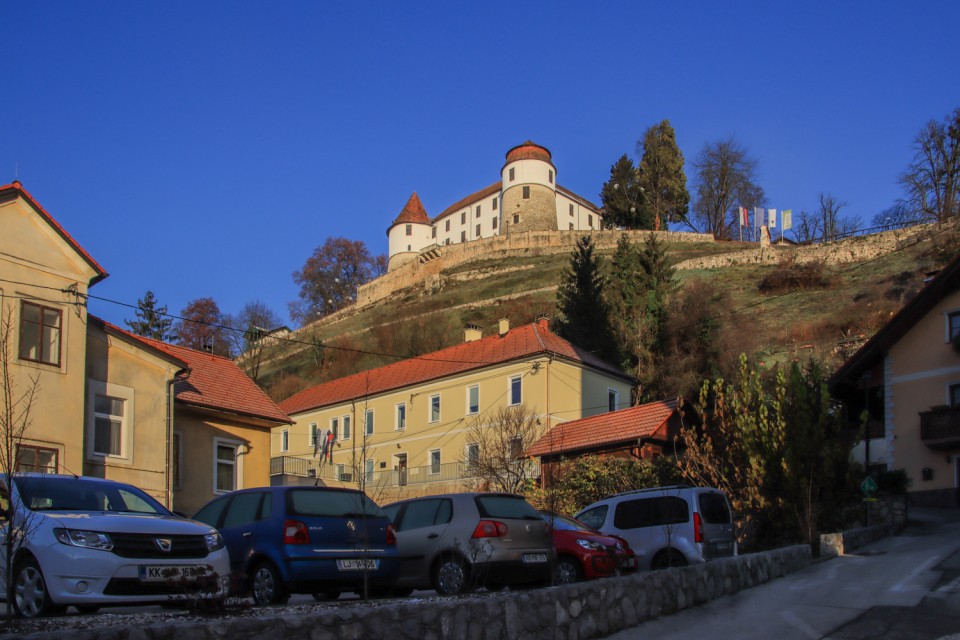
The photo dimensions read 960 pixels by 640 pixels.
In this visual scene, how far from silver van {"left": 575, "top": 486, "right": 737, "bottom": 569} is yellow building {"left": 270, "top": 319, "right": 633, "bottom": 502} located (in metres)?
20.0

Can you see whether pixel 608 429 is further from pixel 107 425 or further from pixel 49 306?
pixel 49 306

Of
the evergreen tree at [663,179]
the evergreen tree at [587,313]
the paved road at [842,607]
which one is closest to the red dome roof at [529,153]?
the evergreen tree at [663,179]

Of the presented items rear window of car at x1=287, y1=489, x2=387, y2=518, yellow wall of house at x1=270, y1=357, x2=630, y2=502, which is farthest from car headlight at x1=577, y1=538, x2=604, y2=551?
yellow wall of house at x1=270, y1=357, x2=630, y2=502

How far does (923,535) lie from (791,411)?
6.30 meters

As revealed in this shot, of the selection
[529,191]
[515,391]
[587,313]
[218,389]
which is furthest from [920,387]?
[529,191]

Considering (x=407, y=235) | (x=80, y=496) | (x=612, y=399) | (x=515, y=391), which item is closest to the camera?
(x=80, y=496)

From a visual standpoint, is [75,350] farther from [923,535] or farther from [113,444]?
[923,535]

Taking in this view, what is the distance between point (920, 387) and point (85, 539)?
30.4 metres

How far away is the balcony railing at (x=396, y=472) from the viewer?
35.8 m

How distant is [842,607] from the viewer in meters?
11.2

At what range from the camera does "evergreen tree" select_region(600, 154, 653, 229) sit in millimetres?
108125

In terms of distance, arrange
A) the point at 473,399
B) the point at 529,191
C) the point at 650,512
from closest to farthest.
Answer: the point at 650,512 → the point at 473,399 → the point at 529,191

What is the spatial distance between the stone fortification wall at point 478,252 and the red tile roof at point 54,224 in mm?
84947

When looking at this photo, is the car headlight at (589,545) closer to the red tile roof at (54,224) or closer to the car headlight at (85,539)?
the car headlight at (85,539)
